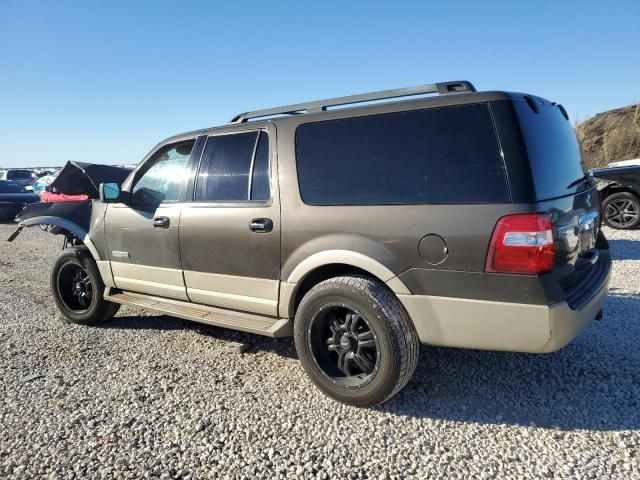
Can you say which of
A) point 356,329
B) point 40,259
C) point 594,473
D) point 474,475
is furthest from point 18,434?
point 40,259

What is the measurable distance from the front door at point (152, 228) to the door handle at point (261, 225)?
84 cm

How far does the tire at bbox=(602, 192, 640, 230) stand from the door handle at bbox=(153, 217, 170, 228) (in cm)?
867

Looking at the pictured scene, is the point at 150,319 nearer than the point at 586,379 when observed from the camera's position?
No

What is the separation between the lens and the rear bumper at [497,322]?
7.66 feet

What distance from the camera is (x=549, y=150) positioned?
261cm

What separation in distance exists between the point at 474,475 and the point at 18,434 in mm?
2653

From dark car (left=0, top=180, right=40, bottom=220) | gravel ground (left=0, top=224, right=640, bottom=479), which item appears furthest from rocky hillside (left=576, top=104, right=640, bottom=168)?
dark car (left=0, top=180, right=40, bottom=220)

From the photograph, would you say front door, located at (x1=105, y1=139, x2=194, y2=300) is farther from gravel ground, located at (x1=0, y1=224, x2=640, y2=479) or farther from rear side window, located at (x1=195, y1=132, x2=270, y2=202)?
gravel ground, located at (x1=0, y1=224, x2=640, y2=479)

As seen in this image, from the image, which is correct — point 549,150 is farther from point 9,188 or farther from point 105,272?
point 9,188

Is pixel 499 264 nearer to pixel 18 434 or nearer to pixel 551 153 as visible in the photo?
pixel 551 153

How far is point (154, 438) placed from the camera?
8.40 ft

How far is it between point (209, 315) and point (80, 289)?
Result: 198 cm

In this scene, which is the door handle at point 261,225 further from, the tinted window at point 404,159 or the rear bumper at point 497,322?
the rear bumper at point 497,322

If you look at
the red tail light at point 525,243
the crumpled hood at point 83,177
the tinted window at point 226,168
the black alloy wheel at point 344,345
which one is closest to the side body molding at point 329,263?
the black alloy wheel at point 344,345
